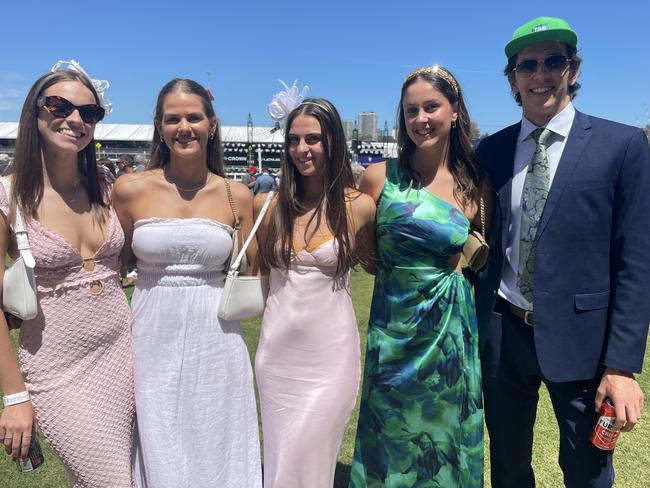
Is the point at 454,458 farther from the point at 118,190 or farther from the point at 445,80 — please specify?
the point at 118,190

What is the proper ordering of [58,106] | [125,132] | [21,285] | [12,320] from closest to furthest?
1. [21,285]
2. [12,320]
3. [58,106]
4. [125,132]

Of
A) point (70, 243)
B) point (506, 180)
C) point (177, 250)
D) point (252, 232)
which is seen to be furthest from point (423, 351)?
point (70, 243)

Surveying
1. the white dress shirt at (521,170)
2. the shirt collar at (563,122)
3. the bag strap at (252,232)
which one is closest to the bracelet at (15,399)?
the bag strap at (252,232)

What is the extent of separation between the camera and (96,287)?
7.34ft

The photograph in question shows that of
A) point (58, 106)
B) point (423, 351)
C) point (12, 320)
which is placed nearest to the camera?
point (12, 320)

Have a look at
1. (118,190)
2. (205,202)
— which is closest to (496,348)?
(205,202)

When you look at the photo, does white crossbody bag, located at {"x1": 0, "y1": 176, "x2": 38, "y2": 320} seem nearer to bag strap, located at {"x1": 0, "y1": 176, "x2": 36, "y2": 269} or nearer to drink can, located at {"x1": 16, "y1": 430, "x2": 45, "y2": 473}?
bag strap, located at {"x1": 0, "y1": 176, "x2": 36, "y2": 269}

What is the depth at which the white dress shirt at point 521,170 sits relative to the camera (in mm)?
2340

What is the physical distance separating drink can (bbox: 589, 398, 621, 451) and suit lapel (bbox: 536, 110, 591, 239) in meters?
0.80

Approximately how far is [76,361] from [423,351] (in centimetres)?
164

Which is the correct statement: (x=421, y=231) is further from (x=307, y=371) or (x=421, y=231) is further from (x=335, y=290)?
(x=307, y=371)

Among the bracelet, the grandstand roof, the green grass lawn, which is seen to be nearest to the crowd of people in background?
the bracelet

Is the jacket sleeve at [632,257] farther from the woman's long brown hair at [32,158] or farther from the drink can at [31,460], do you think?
the drink can at [31,460]

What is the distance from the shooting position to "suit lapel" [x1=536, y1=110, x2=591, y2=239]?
88.5 inches
